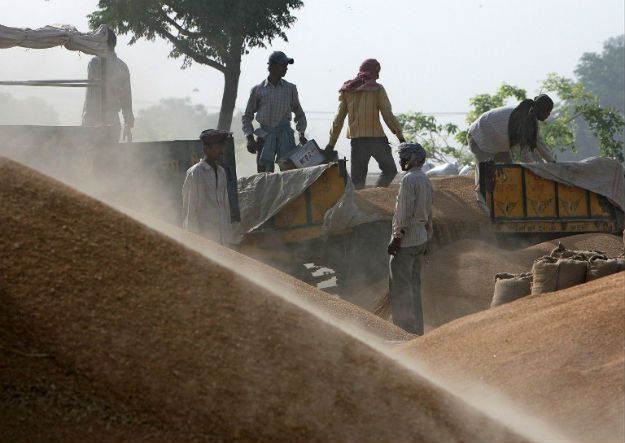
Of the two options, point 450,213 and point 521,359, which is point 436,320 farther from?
point 521,359

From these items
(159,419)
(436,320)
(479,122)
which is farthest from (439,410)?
(479,122)

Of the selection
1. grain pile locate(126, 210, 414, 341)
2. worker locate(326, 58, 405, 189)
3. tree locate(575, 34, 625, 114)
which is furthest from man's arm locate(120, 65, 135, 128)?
tree locate(575, 34, 625, 114)

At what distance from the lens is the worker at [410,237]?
365 inches

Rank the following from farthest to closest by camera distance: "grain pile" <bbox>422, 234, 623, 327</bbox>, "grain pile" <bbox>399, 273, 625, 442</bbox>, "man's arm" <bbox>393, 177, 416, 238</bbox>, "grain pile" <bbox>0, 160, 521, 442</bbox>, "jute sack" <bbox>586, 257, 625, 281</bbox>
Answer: "grain pile" <bbox>422, 234, 623, 327</bbox> → "man's arm" <bbox>393, 177, 416, 238</bbox> → "jute sack" <bbox>586, 257, 625, 281</bbox> → "grain pile" <bbox>399, 273, 625, 442</bbox> → "grain pile" <bbox>0, 160, 521, 442</bbox>

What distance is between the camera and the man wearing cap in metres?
12.3

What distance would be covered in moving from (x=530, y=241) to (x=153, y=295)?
29.0 ft

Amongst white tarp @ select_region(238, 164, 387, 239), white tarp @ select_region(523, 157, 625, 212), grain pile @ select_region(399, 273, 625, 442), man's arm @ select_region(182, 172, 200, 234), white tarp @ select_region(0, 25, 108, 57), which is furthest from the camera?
white tarp @ select_region(523, 157, 625, 212)

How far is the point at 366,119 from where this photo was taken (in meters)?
12.8

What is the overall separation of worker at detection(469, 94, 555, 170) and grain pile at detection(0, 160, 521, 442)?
29.2 feet

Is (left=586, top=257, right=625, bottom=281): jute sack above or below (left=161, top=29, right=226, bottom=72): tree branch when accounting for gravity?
below

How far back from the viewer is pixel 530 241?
12.4 metres

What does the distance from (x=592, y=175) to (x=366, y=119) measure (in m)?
2.41

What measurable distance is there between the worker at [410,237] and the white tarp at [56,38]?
12.8ft

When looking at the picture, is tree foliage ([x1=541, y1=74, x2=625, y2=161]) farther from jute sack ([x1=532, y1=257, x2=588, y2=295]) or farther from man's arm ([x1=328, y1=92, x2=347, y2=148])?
jute sack ([x1=532, y1=257, x2=588, y2=295])
